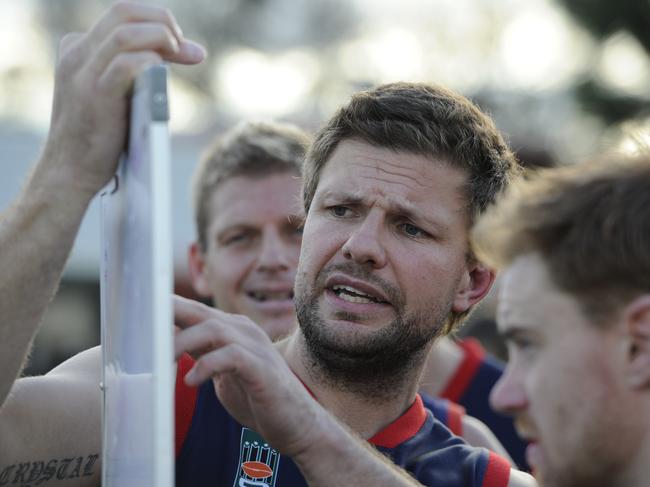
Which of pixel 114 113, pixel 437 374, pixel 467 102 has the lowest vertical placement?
pixel 437 374

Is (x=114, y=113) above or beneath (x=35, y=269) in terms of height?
above

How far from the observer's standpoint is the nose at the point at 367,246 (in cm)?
304

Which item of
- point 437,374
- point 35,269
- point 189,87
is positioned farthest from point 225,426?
point 189,87

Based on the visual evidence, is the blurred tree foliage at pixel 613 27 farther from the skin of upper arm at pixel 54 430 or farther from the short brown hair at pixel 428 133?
the skin of upper arm at pixel 54 430

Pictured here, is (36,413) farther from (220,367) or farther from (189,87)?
(189,87)

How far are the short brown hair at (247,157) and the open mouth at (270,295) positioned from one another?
0.47m

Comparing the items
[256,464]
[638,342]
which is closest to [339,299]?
[256,464]

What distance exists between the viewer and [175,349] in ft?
6.50

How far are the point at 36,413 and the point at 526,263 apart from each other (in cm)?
128

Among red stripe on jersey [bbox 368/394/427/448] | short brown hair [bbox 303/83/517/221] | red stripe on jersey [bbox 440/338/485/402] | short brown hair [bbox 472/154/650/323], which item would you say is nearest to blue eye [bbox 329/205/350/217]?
short brown hair [bbox 303/83/517/221]

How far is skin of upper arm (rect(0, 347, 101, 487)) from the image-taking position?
250cm

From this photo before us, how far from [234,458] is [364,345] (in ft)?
1.72

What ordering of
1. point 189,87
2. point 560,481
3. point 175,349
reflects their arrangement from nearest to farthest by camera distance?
point 175,349
point 560,481
point 189,87

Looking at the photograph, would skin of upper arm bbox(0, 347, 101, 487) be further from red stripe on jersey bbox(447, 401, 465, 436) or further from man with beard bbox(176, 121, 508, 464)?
man with beard bbox(176, 121, 508, 464)
